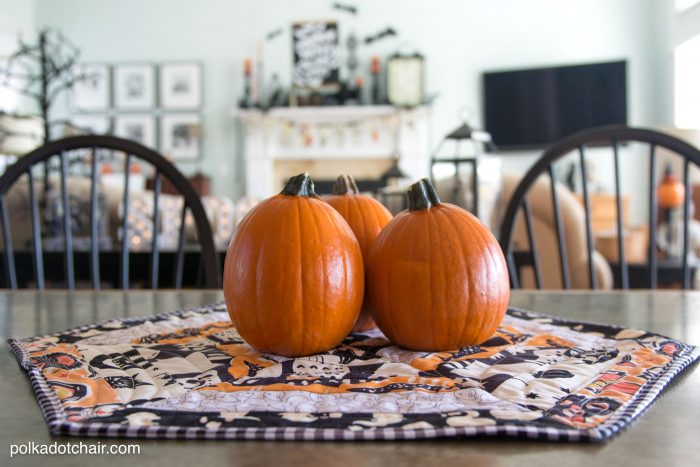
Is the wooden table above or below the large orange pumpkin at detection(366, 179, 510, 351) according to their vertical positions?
below

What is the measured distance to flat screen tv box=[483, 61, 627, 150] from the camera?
19.3 ft

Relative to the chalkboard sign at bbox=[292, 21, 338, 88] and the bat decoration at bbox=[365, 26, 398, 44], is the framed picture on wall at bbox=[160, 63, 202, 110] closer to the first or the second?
the chalkboard sign at bbox=[292, 21, 338, 88]

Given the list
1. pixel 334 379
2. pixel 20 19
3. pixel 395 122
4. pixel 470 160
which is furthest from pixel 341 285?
pixel 20 19

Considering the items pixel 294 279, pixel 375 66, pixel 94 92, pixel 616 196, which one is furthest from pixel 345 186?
pixel 94 92

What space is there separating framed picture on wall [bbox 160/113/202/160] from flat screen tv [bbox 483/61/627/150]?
3.05 metres

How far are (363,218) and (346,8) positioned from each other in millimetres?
6337

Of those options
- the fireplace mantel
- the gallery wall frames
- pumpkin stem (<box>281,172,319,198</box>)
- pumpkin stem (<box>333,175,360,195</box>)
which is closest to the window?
the fireplace mantel

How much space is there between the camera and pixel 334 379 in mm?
417

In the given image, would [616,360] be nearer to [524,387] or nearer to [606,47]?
[524,387]

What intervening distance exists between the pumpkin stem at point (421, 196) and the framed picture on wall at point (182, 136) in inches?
248

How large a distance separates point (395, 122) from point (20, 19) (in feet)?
13.5

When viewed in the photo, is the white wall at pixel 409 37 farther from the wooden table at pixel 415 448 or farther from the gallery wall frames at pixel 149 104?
the wooden table at pixel 415 448

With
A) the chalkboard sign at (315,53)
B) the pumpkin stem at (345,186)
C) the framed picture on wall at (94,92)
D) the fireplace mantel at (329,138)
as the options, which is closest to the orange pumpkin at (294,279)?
the pumpkin stem at (345,186)

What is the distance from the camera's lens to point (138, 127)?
6.68 meters
